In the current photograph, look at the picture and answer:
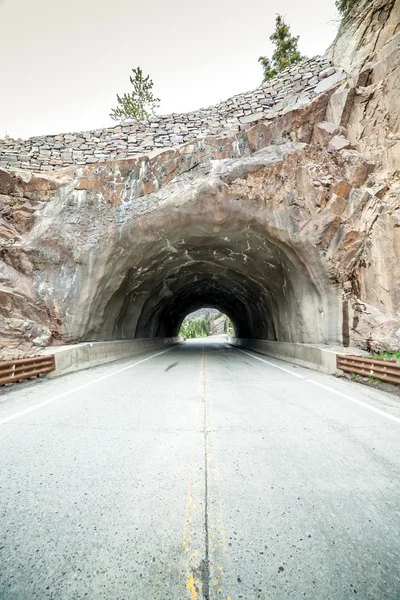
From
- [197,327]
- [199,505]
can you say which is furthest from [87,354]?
[197,327]

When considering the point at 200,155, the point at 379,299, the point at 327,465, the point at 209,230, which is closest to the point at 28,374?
the point at 327,465

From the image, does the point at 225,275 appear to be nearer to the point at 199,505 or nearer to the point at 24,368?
the point at 24,368

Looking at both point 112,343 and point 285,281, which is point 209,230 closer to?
point 285,281

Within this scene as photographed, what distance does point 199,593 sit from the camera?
1.59 meters

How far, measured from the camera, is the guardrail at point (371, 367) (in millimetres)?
6927

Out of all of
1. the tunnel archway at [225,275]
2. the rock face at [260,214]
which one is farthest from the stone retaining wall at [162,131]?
the tunnel archway at [225,275]

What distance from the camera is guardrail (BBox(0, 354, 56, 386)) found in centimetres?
726

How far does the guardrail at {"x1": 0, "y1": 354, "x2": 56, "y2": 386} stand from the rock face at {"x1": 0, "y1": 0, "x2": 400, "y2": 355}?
7.75 feet

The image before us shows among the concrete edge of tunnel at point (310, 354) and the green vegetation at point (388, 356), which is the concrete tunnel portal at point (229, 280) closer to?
the concrete edge of tunnel at point (310, 354)

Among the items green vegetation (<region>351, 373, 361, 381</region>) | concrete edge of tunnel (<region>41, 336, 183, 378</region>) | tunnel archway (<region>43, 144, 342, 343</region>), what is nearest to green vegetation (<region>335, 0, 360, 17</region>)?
tunnel archway (<region>43, 144, 342, 343</region>)

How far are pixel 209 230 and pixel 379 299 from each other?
752cm

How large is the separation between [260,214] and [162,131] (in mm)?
6883

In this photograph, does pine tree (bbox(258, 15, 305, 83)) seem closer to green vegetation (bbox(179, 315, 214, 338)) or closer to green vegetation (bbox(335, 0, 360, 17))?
green vegetation (bbox(335, 0, 360, 17))

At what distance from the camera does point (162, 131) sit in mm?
14062
